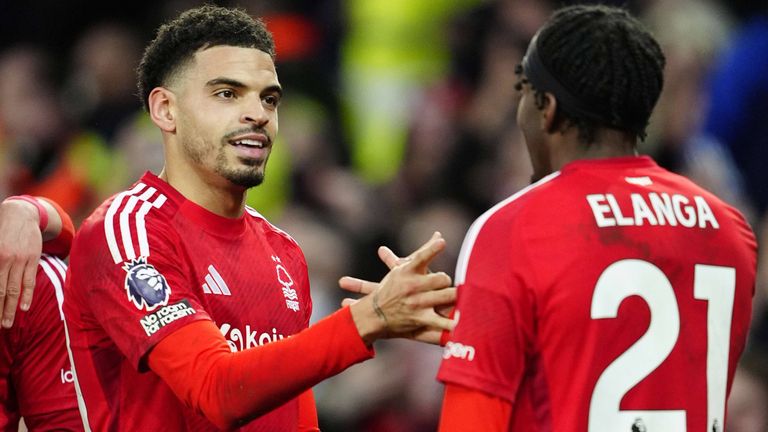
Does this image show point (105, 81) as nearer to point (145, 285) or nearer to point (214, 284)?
point (214, 284)

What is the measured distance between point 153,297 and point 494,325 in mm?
1040

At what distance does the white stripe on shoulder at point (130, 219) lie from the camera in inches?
153

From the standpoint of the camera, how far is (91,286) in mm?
3902

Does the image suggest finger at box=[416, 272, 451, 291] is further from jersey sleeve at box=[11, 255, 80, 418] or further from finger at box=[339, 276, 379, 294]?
jersey sleeve at box=[11, 255, 80, 418]

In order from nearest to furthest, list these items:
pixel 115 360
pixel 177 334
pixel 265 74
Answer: pixel 177 334, pixel 115 360, pixel 265 74

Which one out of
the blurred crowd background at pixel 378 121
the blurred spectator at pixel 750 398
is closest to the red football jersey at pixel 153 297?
the blurred spectator at pixel 750 398

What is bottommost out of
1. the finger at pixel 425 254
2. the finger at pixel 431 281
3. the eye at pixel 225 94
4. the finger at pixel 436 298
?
the finger at pixel 436 298

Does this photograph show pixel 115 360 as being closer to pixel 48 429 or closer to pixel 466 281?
pixel 48 429

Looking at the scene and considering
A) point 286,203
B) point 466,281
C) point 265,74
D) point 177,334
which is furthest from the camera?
point 286,203

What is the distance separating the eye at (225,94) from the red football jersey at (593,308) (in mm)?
1113

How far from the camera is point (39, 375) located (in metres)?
4.27

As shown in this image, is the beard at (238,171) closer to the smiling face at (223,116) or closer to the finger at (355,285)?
the smiling face at (223,116)

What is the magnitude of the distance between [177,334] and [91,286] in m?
0.35

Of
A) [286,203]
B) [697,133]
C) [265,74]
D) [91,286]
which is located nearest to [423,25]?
[286,203]
